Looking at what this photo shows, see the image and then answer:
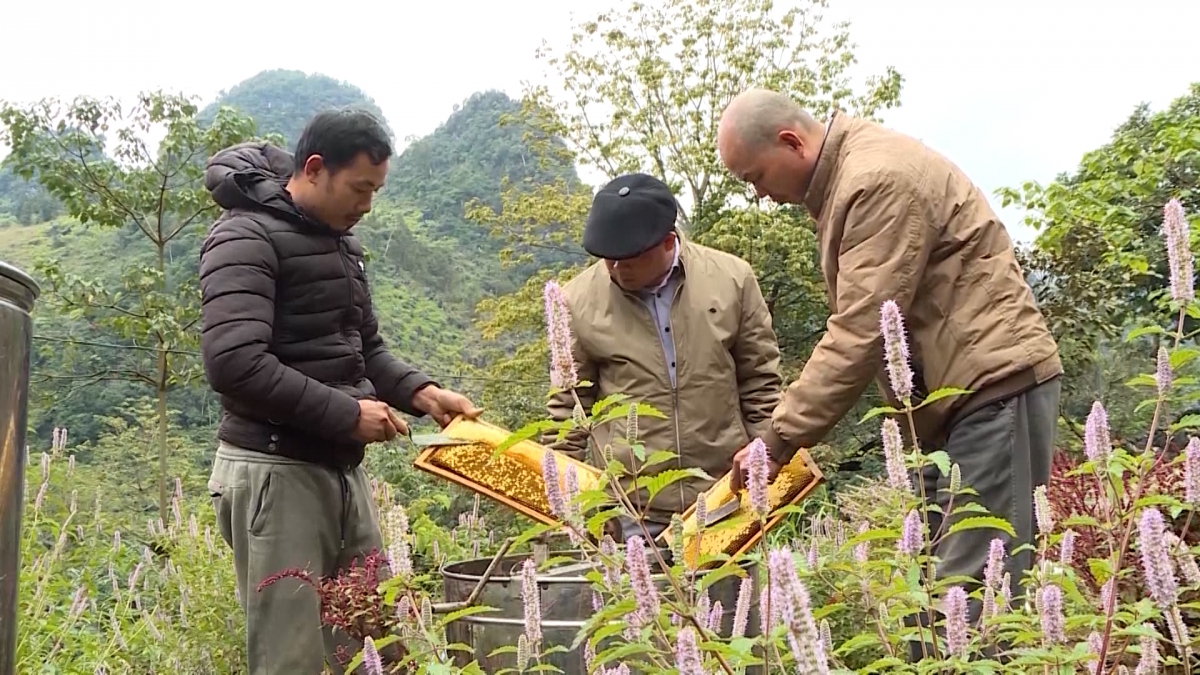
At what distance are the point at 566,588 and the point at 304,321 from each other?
0.99 meters

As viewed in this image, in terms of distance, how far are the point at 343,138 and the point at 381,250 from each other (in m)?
18.0

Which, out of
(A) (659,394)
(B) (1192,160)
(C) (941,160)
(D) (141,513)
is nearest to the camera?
(C) (941,160)

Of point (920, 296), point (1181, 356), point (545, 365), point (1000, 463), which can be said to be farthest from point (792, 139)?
point (545, 365)

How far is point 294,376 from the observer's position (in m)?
A: 2.55

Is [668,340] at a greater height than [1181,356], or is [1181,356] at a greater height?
[1181,356]

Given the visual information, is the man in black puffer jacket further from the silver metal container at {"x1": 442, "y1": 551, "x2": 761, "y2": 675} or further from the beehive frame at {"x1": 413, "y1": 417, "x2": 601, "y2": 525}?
the silver metal container at {"x1": 442, "y1": 551, "x2": 761, "y2": 675}

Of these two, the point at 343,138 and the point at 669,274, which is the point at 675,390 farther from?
the point at 343,138

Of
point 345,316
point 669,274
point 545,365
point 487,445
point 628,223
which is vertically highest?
point 628,223

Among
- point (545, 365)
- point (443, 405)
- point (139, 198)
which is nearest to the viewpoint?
point (443, 405)

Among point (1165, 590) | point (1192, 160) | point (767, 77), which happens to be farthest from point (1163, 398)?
point (767, 77)

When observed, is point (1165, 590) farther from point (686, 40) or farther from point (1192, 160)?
point (686, 40)

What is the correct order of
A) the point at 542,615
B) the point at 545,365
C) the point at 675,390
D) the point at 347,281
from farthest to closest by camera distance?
the point at 545,365, the point at 675,390, the point at 347,281, the point at 542,615

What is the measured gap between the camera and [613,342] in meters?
3.16

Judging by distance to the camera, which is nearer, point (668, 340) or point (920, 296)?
point (920, 296)
